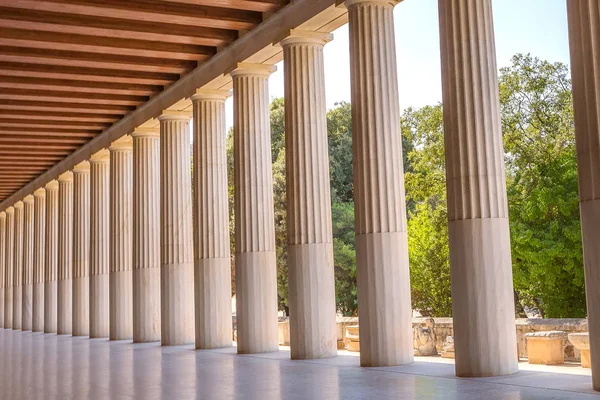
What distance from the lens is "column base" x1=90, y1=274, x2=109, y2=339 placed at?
271ft

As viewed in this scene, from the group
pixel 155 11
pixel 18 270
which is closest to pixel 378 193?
pixel 155 11

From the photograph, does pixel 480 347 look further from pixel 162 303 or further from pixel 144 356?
pixel 162 303

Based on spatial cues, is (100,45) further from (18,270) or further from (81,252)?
(18,270)

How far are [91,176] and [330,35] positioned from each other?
149 feet

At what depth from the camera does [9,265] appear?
133m

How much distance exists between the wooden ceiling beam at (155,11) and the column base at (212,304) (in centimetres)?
1820

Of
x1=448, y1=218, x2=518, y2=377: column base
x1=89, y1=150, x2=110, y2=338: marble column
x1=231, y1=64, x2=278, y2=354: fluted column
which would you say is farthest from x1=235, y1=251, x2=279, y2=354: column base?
x1=89, y1=150, x2=110, y2=338: marble column

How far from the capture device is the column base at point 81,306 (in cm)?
8894

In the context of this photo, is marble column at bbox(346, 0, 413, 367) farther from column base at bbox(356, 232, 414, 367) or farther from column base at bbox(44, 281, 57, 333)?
column base at bbox(44, 281, 57, 333)

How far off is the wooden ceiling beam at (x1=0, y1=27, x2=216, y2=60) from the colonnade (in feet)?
13.4

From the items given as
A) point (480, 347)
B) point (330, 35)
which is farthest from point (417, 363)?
point (330, 35)

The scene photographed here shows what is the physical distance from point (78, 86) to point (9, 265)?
77785 millimetres

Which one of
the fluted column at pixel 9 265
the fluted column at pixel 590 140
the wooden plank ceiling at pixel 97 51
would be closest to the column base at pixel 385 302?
the fluted column at pixel 590 140

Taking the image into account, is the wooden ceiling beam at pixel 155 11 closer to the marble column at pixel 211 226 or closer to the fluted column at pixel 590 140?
the marble column at pixel 211 226
